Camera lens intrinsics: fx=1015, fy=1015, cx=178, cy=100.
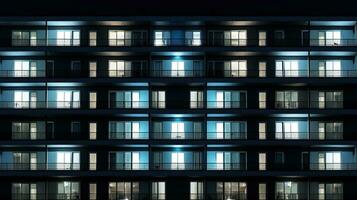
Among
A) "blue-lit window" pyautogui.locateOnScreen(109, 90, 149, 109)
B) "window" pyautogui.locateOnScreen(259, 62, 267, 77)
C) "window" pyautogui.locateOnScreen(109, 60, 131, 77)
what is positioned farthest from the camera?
"window" pyautogui.locateOnScreen(109, 60, 131, 77)

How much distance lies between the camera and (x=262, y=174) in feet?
258

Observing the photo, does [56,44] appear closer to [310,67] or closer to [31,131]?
[31,131]

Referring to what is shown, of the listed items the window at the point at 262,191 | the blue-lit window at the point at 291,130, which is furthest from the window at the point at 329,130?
the window at the point at 262,191

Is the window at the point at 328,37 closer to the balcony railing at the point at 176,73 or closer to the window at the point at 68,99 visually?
the balcony railing at the point at 176,73

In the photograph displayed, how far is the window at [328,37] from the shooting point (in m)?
81.5

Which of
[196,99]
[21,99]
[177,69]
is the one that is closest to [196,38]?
[177,69]

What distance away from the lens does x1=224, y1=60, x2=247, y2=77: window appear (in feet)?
265

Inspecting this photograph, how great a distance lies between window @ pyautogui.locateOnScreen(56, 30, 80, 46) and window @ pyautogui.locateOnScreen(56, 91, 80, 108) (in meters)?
3.94

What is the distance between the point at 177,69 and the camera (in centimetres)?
8125

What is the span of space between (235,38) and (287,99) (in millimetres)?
6414

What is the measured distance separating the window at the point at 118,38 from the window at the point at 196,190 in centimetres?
1256

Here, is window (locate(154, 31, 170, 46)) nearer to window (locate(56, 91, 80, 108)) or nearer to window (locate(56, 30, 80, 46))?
window (locate(56, 30, 80, 46))

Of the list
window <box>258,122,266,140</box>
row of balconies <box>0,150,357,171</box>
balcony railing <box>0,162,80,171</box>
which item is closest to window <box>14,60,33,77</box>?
row of balconies <box>0,150,357,171</box>

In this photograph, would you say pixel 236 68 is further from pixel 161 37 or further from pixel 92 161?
pixel 92 161
